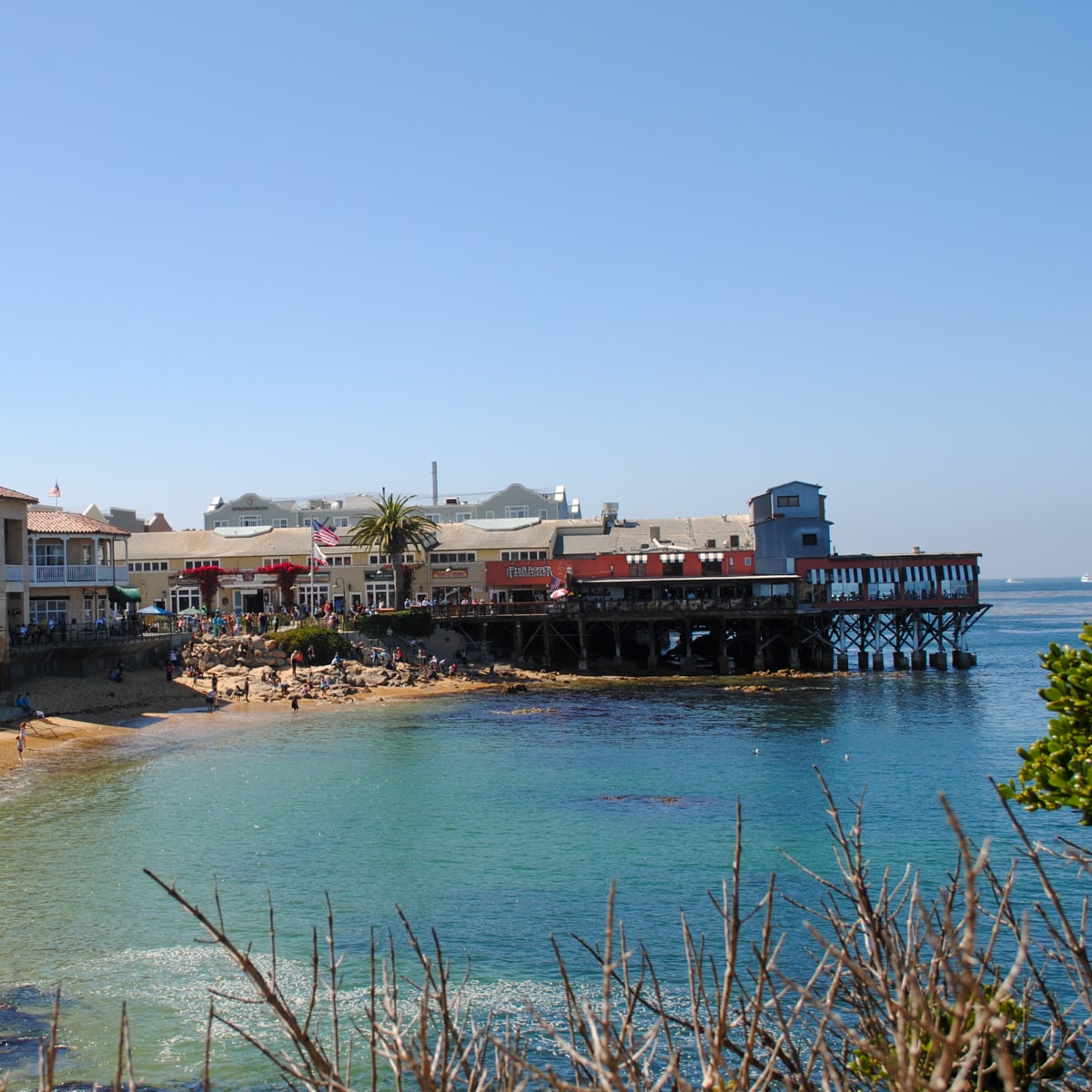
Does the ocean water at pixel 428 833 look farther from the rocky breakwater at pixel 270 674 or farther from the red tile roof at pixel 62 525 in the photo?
the red tile roof at pixel 62 525

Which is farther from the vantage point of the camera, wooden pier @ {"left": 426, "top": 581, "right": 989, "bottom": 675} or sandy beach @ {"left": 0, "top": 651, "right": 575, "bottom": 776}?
wooden pier @ {"left": 426, "top": 581, "right": 989, "bottom": 675}

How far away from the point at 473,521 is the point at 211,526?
93.9ft

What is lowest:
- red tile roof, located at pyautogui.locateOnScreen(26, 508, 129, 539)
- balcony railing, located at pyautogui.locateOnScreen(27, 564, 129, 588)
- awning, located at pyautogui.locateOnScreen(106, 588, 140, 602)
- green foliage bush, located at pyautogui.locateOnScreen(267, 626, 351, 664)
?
green foliage bush, located at pyautogui.locateOnScreen(267, 626, 351, 664)

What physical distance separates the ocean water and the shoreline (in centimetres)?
180

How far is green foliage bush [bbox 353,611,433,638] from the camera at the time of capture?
68375 millimetres

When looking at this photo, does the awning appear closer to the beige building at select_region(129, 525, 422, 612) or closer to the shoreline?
the shoreline

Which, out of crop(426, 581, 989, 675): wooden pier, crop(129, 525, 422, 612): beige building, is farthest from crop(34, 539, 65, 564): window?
crop(426, 581, 989, 675): wooden pier

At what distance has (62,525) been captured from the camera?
52.6 meters

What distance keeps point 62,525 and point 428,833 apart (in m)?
31.9

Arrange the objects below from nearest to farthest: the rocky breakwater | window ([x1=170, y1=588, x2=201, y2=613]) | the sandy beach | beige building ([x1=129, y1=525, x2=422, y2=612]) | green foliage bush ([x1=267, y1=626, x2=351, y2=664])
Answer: the sandy beach < the rocky breakwater < green foliage bush ([x1=267, y1=626, x2=351, y2=664]) < beige building ([x1=129, y1=525, x2=422, y2=612]) < window ([x1=170, y1=588, x2=201, y2=613])

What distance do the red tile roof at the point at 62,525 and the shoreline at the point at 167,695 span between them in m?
6.65

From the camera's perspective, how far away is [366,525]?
72812 mm

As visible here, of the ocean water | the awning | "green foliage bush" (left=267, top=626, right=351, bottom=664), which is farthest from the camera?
"green foliage bush" (left=267, top=626, right=351, bottom=664)

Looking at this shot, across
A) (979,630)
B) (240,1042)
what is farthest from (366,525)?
(979,630)
